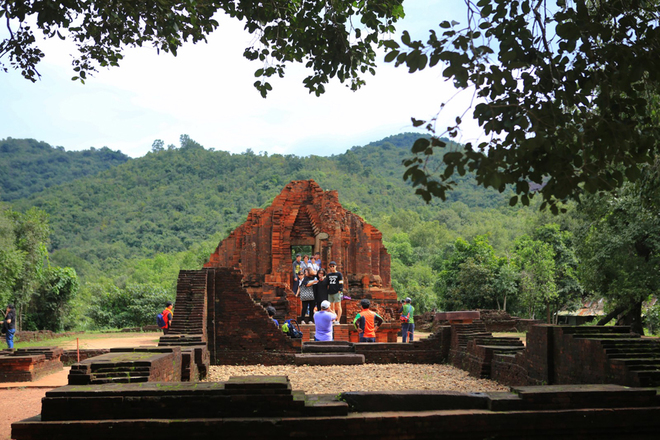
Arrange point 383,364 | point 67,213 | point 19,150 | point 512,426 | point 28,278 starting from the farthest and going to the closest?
point 19,150 < point 67,213 < point 28,278 < point 383,364 < point 512,426

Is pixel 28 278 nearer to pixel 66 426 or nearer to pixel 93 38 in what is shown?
pixel 93 38

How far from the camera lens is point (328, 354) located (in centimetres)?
1210

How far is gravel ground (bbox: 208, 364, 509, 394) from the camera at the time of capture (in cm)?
937

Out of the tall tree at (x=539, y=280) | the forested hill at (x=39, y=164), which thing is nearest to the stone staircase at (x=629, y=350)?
the tall tree at (x=539, y=280)

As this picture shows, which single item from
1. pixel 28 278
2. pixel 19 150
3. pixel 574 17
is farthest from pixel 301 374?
pixel 19 150

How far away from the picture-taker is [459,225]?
82.6 m

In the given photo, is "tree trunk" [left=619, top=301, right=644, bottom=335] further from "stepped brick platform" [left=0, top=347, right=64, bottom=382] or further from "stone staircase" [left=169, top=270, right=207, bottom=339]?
"stepped brick platform" [left=0, top=347, right=64, bottom=382]

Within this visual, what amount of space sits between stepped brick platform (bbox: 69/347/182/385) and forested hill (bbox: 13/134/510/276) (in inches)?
2132

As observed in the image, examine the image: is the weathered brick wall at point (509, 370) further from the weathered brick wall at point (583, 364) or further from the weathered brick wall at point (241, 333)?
the weathered brick wall at point (241, 333)

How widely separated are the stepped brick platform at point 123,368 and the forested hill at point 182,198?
54.1 m

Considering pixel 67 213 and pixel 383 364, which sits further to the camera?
pixel 67 213

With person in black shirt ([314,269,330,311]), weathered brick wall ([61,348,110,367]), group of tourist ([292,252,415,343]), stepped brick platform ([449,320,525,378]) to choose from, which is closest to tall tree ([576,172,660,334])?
group of tourist ([292,252,415,343])

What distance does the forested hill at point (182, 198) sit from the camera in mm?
73375

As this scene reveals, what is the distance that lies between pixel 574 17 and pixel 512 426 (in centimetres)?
406
